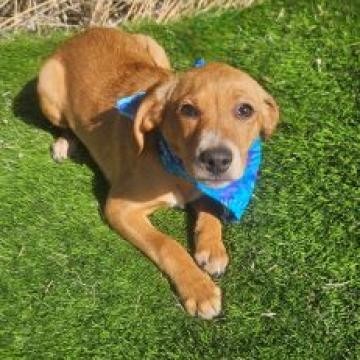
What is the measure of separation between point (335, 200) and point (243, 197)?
687 millimetres

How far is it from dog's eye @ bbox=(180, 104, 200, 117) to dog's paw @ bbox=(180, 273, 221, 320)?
93 centimetres

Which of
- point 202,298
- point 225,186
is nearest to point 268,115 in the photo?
point 225,186

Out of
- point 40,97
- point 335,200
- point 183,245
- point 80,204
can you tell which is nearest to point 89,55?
point 40,97

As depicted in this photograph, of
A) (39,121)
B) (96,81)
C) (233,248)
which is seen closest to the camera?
(233,248)

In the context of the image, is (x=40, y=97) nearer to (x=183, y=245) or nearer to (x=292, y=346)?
(x=183, y=245)

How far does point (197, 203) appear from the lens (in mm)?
5062

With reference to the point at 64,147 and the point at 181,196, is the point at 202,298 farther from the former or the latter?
the point at 64,147

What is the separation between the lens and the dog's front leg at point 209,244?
468 centimetres

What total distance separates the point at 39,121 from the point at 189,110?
199 cm

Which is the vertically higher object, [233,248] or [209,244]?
[209,244]

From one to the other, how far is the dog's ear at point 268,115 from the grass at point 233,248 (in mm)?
605

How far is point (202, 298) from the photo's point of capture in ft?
14.5

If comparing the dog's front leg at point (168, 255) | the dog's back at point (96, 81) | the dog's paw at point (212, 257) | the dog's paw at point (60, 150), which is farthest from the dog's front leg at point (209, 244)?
the dog's paw at point (60, 150)

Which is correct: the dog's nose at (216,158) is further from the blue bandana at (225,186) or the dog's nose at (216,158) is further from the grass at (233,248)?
the grass at (233,248)
